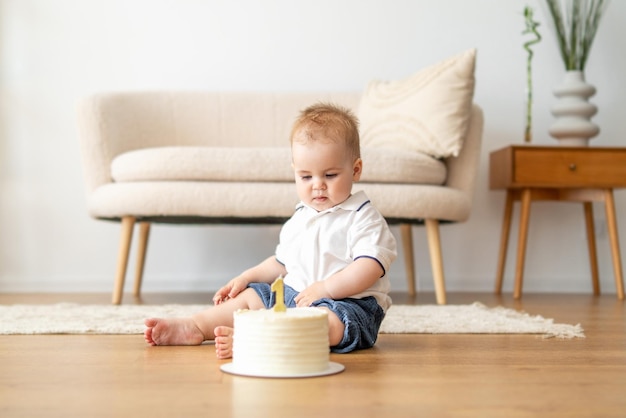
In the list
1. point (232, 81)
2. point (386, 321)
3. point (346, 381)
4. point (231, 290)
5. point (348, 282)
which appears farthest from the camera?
point (232, 81)

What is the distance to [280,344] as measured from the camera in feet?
3.44

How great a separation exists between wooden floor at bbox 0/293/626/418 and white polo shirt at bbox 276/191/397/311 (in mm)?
154

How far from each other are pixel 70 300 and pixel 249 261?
806 millimetres

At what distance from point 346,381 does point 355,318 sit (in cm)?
29

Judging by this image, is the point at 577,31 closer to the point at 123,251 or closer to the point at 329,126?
the point at 123,251

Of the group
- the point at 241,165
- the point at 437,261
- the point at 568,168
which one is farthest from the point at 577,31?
the point at 241,165

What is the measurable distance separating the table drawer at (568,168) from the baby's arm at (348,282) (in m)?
1.62

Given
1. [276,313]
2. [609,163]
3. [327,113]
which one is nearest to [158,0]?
[609,163]

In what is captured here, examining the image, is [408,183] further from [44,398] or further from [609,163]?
[44,398]

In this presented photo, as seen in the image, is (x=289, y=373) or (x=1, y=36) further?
(x=1, y=36)

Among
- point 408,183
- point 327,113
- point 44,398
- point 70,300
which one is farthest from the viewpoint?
point 70,300

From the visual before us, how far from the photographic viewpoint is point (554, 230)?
3287 millimetres

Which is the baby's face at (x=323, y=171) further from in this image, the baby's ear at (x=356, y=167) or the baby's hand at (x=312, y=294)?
the baby's hand at (x=312, y=294)

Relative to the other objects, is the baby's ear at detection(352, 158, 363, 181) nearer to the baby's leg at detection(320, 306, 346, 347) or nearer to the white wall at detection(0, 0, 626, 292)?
the baby's leg at detection(320, 306, 346, 347)
